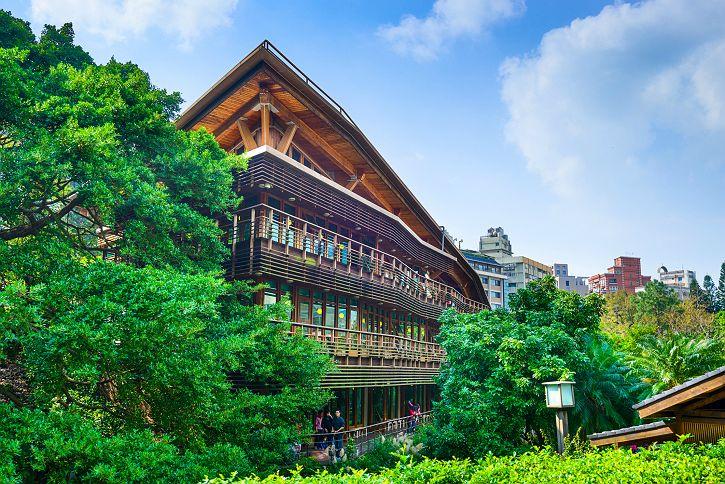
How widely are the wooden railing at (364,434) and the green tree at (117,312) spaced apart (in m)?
3.01

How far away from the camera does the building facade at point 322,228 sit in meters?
17.4

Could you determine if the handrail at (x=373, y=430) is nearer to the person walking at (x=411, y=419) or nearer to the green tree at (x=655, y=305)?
the person walking at (x=411, y=419)

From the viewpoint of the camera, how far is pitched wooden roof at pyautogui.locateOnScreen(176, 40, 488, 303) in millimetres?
18781

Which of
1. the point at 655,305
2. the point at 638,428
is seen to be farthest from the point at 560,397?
the point at 655,305

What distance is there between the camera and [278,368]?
557 inches

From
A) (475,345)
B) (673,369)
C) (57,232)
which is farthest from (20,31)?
(673,369)

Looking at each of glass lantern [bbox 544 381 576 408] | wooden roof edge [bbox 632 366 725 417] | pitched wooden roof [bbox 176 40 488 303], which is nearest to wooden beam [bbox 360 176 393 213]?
pitched wooden roof [bbox 176 40 488 303]

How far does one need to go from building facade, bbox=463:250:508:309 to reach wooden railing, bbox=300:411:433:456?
60304mm

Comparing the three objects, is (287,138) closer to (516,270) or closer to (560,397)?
(560,397)

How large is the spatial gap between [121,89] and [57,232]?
3.94 metres

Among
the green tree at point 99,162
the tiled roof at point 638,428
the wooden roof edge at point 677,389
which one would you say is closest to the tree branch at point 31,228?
the green tree at point 99,162

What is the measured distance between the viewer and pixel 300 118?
71.2 feet

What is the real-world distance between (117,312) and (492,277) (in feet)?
278

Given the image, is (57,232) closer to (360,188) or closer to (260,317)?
(260,317)
